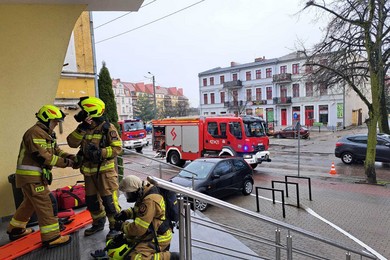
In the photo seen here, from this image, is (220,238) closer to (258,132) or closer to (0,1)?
(0,1)

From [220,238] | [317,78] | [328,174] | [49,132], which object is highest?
[317,78]

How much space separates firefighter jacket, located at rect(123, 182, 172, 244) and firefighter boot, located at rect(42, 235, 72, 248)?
3.67ft

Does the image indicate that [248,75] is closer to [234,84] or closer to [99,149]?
[234,84]

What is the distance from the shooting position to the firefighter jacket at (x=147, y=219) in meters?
2.96

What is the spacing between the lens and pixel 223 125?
15867 millimetres

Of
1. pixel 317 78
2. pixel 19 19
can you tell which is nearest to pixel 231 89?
pixel 317 78

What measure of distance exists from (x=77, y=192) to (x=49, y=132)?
1802 mm

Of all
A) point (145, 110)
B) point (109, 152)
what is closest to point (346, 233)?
point (109, 152)

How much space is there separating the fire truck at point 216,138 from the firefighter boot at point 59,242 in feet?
39.5

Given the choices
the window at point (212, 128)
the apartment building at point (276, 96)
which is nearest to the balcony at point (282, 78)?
the apartment building at point (276, 96)

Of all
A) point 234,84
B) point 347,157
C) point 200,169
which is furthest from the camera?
point 234,84

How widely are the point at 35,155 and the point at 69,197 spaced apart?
5.36ft

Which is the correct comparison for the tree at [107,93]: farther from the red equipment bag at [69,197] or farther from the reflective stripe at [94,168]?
the reflective stripe at [94,168]

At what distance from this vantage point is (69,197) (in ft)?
16.4
